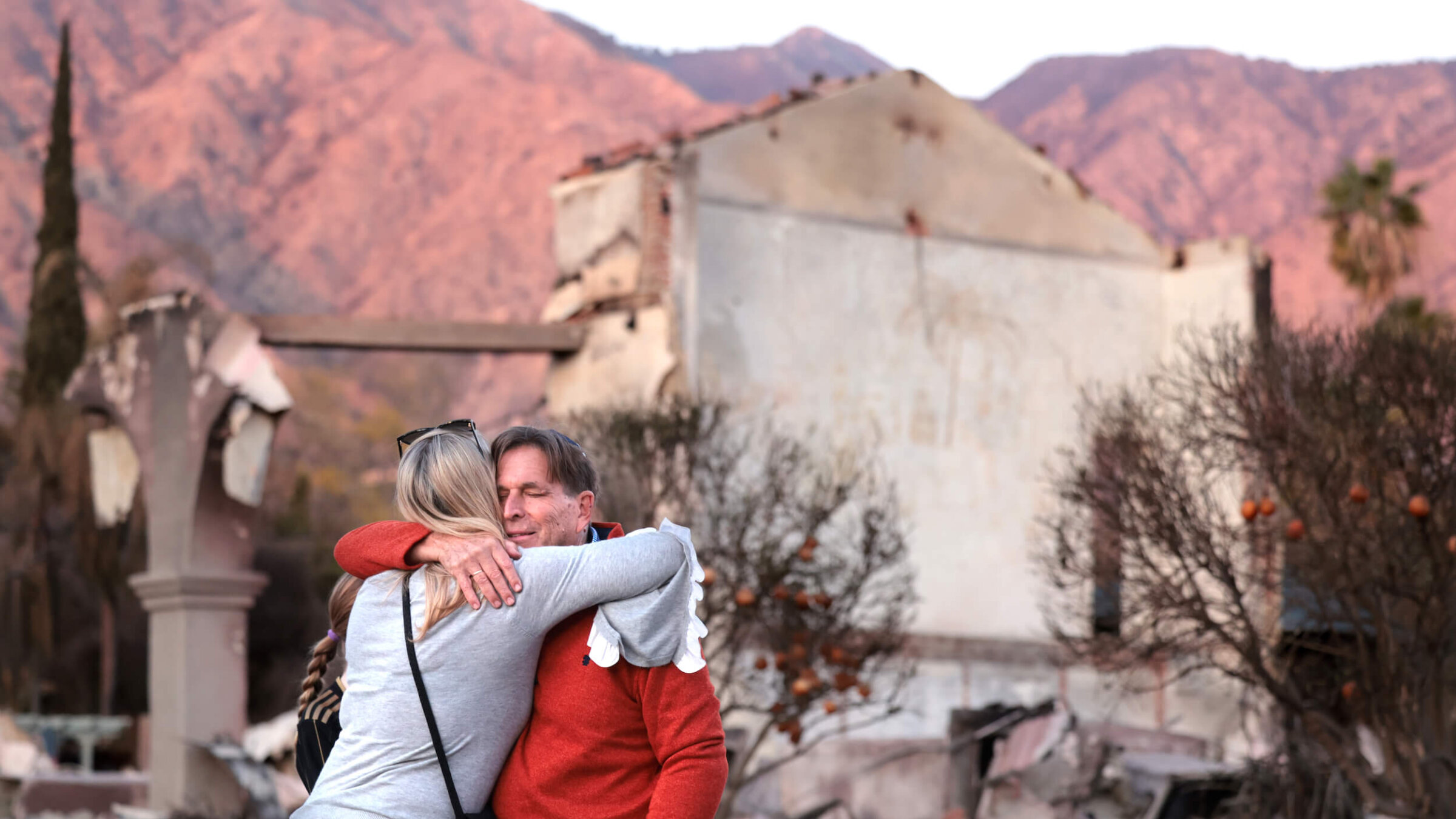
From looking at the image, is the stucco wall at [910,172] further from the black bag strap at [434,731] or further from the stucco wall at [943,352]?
the black bag strap at [434,731]

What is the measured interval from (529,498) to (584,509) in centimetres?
13

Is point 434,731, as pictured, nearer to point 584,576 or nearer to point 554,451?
point 584,576

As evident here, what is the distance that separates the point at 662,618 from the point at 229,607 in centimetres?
1302

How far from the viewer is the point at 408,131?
108312 mm

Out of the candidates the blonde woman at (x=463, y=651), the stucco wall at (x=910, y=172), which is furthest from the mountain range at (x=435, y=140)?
the blonde woman at (x=463, y=651)

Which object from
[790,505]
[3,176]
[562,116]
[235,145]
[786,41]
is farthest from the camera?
[786,41]

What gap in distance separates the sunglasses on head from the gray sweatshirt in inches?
9.6

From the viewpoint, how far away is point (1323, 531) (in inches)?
476

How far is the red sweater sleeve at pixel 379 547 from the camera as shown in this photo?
3018 mm

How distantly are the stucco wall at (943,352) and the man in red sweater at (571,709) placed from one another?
1355 cm

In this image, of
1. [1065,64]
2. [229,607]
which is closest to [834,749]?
[229,607]

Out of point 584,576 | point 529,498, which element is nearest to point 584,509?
point 529,498

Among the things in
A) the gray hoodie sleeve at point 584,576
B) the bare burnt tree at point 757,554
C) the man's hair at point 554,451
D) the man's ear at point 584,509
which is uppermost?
the man's hair at point 554,451

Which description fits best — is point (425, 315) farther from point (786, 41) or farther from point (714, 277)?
point (786, 41)
